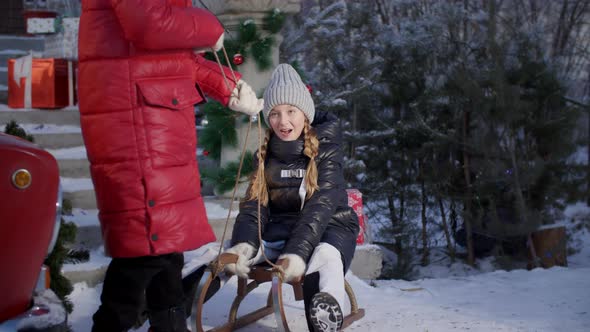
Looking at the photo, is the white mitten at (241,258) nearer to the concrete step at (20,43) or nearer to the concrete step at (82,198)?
the concrete step at (82,198)

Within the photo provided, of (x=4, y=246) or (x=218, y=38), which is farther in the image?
(x=218, y=38)

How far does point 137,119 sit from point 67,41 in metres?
4.36

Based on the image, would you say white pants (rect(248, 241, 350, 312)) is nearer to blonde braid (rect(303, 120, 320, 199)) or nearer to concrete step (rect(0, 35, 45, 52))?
blonde braid (rect(303, 120, 320, 199))

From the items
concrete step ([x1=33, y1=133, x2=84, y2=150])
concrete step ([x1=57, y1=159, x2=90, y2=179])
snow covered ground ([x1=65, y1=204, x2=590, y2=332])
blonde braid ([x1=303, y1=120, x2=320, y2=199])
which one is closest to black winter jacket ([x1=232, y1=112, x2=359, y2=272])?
blonde braid ([x1=303, y1=120, x2=320, y2=199])

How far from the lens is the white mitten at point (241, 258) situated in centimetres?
339

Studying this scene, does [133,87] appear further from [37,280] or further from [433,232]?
[433,232]

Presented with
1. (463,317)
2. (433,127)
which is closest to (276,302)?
(463,317)

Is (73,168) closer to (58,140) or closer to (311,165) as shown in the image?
(58,140)

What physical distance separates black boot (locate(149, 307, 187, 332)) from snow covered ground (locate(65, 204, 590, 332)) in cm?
40

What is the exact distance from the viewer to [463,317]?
14.2 feet

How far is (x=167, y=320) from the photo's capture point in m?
3.20

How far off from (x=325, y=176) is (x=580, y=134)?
19.0ft

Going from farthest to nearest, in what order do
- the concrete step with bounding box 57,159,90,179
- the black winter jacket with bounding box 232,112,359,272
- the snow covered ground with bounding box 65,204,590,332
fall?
1. the concrete step with bounding box 57,159,90,179
2. the snow covered ground with bounding box 65,204,590,332
3. the black winter jacket with bounding box 232,112,359,272

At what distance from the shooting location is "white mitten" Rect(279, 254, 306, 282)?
3.24 meters
